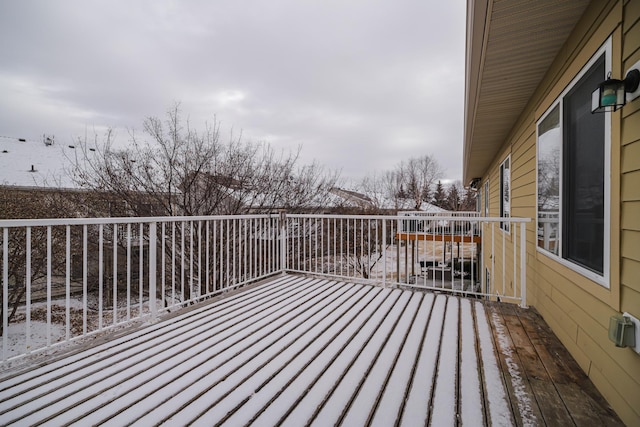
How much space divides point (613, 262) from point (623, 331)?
1.13 feet

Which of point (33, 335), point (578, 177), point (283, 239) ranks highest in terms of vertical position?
point (578, 177)

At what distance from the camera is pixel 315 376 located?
177cm

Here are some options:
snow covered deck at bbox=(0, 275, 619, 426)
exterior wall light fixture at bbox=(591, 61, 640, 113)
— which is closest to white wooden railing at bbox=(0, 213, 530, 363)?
snow covered deck at bbox=(0, 275, 619, 426)

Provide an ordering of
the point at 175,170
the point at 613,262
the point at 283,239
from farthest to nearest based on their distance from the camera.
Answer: the point at 175,170 → the point at 283,239 → the point at 613,262

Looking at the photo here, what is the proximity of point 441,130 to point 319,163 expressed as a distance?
1301 centimetres

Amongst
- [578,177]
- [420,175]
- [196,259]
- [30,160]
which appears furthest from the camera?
[420,175]

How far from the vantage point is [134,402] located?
154cm

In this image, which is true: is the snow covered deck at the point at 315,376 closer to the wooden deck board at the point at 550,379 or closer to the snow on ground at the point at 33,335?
the wooden deck board at the point at 550,379

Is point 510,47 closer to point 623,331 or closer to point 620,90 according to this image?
point 620,90

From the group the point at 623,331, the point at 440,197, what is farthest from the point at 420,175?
the point at 623,331

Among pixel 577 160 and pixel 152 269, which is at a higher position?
pixel 577 160

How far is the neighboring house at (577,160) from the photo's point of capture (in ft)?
4.68

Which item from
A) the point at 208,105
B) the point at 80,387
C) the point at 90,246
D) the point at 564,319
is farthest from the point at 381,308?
the point at 208,105

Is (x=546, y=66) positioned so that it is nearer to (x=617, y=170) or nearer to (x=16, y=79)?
(x=617, y=170)
